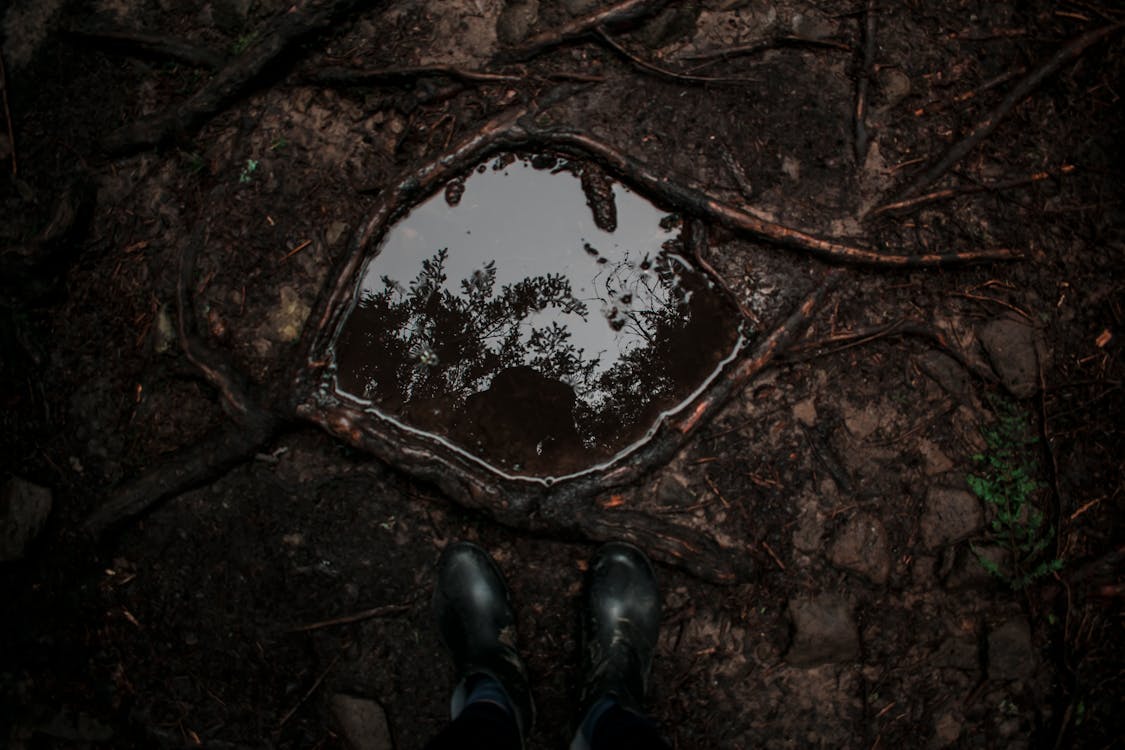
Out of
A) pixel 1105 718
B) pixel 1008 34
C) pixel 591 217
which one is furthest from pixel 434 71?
pixel 1105 718

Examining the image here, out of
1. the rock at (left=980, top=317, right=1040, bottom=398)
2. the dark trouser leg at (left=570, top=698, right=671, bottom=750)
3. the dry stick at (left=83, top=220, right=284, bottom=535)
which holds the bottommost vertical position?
Answer: the dark trouser leg at (left=570, top=698, right=671, bottom=750)

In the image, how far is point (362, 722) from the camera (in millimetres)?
2596

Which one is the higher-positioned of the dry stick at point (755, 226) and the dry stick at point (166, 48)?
the dry stick at point (166, 48)

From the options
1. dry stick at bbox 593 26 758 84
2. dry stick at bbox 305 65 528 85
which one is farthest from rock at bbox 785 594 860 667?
dry stick at bbox 305 65 528 85

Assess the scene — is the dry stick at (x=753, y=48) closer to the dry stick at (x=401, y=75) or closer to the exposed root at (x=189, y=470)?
the dry stick at (x=401, y=75)

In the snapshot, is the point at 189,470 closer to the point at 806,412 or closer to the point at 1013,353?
the point at 806,412

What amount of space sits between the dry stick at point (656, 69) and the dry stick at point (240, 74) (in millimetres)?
1108

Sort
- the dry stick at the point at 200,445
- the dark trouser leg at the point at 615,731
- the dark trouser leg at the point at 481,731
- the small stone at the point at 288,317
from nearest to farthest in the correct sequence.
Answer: the dark trouser leg at the point at 481,731 → the dark trouser leg at the point at 615,731 → the dry stick at the point at 200,445 → the small stone at the point at 288,317

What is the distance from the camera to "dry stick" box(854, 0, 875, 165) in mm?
2662

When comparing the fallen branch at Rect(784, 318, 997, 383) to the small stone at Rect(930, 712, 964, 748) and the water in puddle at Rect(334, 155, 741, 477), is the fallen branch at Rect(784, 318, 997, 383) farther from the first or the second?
the small stone at Rect(930, 712, 964, 748)

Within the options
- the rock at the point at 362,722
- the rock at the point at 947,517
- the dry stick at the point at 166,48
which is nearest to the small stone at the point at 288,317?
the dry stick at the point at 166,48

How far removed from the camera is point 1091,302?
2686mm

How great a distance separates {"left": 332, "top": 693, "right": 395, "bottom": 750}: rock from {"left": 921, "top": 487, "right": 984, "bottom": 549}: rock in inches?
99.8

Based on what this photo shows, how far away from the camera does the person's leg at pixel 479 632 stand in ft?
7.84
